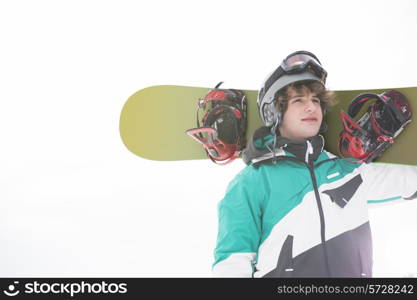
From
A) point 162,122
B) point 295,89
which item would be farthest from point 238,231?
point 162,122

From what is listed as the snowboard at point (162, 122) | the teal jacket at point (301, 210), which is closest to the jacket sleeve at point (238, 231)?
the teal jacket at point (301, 210)

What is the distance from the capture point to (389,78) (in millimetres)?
2740

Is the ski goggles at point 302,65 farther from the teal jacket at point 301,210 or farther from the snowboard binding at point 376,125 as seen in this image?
the teal jacket at point 301,210

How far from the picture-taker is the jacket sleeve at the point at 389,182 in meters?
1.85

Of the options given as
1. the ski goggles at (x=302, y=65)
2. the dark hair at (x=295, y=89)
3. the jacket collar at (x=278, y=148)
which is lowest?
the jacket collar at (x=278, y=148)

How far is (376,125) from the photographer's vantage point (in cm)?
188

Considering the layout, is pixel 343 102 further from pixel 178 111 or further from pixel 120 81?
pixel 120 81

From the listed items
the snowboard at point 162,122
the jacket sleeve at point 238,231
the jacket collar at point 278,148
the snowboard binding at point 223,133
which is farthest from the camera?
the snowboard at point 162,122

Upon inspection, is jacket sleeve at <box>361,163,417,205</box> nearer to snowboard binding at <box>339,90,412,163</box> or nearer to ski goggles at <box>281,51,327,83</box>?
snowboard binding at <box>339,90,412,163</box>

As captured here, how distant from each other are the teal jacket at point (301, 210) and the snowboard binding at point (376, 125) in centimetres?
7

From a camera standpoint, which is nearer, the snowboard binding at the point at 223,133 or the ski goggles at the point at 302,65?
the ski goggles at the point at 302,65

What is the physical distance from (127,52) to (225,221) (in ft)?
6.48

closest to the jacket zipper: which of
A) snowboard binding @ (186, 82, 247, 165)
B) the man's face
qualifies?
the man's face

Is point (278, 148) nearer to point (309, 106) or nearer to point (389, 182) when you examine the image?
point (309, 106)
